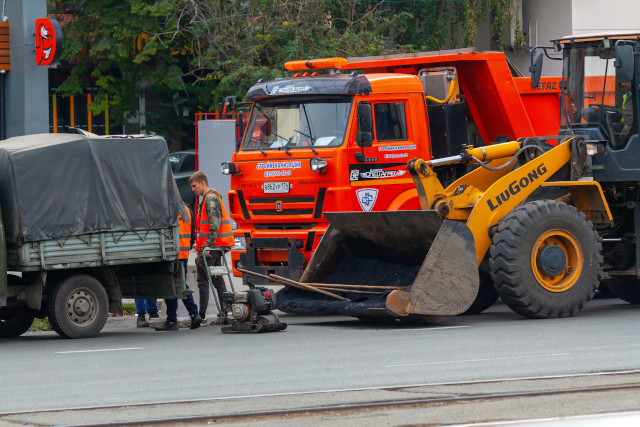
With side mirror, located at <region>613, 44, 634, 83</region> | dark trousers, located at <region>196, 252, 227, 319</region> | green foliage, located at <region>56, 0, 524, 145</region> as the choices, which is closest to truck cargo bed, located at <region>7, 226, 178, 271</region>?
dark trousers, located at <region>196, 252, 227, 319</region>

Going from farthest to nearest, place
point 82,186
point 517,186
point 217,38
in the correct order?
point 217,38
point 517,186
point 82,186

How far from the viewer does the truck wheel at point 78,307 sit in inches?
501

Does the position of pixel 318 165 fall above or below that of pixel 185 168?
above

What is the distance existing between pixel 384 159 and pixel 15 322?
4958 mm

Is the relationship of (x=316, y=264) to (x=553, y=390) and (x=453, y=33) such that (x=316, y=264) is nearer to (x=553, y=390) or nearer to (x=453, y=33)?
(x=553, y=390)

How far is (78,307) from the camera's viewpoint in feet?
42.4

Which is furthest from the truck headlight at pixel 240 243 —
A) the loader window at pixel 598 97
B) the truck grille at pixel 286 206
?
the loader window at pixel 598 97

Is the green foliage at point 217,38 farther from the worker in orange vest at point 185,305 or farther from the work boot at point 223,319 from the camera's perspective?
the work boot at point 223,319

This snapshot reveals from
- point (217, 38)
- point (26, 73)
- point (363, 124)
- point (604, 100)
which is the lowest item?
point (363, 124)

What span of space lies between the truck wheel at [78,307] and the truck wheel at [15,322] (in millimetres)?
748

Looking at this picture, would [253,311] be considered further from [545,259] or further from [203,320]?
[545,259]

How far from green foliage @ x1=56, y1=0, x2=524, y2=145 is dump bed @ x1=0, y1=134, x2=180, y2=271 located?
10265 mm

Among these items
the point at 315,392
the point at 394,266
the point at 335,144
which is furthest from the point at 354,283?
the point at 315,392

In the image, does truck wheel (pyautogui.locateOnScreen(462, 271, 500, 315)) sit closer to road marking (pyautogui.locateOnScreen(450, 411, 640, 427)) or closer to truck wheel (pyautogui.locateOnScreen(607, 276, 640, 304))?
truck wheel (pyautogui.locateOnScreen(607, 276, 640, 304))
